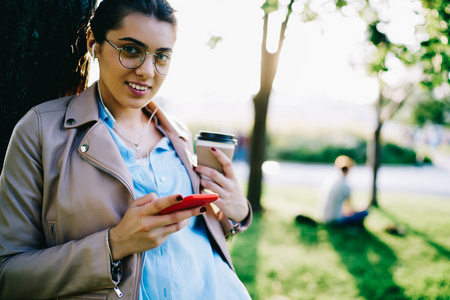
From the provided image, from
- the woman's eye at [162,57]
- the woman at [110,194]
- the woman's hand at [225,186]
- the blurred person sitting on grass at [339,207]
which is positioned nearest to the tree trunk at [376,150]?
the blurred person sitting on grass at [339,207]

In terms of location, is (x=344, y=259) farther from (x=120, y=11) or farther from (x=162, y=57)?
(x=120, y=11)

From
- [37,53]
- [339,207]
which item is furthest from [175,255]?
[339,207]

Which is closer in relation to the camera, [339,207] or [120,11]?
[120,11]

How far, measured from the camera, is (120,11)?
153 cm

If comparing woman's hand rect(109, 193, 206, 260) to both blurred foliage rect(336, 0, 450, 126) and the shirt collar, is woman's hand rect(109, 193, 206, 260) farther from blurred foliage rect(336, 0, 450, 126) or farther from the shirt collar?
blurred foliage rect(336, 0, 450, 126)

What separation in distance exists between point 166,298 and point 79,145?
69 cm

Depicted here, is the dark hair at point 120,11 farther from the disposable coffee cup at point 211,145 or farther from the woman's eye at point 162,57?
the disposable coffee cup at point 211,145

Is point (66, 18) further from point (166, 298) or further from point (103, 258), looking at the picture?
point (166, 298)

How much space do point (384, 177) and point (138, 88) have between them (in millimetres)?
16715

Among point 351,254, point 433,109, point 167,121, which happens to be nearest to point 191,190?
point 167,121

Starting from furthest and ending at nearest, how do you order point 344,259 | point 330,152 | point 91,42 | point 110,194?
point 330,152 → point 344,259 → point 91,42 → point 110,194

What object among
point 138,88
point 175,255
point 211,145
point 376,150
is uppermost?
point 138,88

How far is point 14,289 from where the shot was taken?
135 cm

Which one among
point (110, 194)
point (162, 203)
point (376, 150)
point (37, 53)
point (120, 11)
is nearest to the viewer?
point (162, 203)
